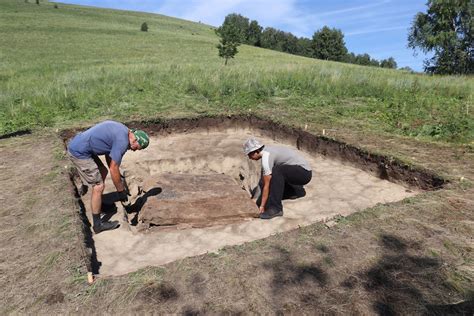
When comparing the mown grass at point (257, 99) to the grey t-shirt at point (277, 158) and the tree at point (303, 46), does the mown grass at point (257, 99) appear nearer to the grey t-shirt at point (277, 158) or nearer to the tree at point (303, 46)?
the grey t-shirt at point (277, 158)

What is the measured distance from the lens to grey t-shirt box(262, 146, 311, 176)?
5.09 metres

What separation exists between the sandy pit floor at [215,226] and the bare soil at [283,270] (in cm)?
60

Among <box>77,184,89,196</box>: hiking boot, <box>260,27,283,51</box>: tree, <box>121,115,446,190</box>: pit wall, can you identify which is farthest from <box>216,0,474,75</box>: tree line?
<box>260,27,283,51</box>: tree

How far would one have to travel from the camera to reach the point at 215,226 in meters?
5.17

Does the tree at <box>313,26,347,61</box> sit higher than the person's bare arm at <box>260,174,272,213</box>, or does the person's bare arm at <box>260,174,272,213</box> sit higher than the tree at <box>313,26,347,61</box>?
the tree at <box>313,26,347,61</box>

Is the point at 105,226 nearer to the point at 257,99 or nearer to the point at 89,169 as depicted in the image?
the point at 89,169

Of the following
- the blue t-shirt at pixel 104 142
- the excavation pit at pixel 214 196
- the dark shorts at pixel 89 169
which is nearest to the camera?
the blue t-shirt at pixel 104 142

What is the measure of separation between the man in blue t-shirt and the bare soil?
358 mm

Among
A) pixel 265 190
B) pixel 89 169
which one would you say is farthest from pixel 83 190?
pixel 265 190

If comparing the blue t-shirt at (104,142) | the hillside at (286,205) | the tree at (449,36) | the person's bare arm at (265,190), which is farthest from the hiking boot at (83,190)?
the tree at (449,36)

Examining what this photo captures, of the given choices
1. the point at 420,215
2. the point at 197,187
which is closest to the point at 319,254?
the point at 420,215

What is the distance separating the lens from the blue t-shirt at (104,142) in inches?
175

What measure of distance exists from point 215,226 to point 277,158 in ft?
4.14

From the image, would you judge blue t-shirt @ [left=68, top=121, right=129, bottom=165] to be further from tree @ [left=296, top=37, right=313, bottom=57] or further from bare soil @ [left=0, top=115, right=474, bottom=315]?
tree @ [left=296, top=37, right=313, bottom=57]
